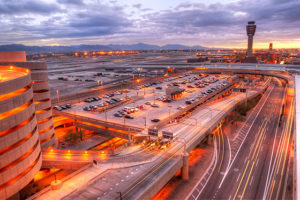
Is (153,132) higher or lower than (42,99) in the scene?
lower

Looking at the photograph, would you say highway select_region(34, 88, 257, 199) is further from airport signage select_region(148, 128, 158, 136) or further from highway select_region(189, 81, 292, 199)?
highway select_region(189, 81, 292, 199)

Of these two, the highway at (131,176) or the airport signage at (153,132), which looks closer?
the highway at (131,176)

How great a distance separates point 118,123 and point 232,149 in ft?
95.8

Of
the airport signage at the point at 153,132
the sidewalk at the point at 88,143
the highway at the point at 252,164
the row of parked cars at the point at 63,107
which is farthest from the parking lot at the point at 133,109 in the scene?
the highway at the point at 252,164

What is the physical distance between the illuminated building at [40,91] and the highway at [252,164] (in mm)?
31089

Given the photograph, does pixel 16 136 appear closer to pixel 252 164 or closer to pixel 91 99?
pixel 252 164

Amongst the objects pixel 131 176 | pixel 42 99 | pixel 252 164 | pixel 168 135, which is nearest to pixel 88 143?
pixel 42 99

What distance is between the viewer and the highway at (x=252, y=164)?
1351 inches

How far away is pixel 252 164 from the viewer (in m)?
42.3

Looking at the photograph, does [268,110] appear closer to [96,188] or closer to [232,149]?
[232,149]

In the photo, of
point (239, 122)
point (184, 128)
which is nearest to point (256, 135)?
point (239, 122)

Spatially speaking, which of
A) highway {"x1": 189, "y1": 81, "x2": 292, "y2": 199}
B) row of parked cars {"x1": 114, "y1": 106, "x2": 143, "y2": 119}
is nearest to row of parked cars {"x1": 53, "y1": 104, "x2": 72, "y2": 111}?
row of parked cars {"x1": 114, "y1": 106, "x2": 143, "y2": 119}

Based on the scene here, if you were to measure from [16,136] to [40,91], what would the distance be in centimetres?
1809

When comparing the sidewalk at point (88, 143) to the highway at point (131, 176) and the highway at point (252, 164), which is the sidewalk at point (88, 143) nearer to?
the highway at point (131, 176)
